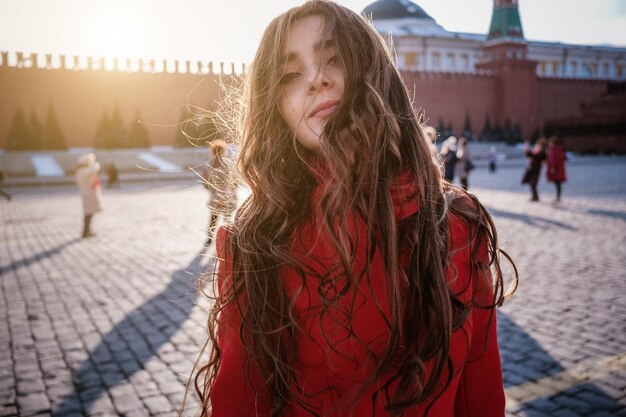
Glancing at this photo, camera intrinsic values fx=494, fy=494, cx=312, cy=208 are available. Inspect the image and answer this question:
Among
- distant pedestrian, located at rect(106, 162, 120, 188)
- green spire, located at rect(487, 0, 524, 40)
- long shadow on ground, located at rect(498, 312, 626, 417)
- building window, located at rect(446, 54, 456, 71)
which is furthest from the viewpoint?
building window, located at rect(446, 54, 456, 71)

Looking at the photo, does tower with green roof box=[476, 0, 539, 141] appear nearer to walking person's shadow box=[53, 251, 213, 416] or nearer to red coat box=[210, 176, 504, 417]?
walking person's shadow box=[53, 251, 213, 416]

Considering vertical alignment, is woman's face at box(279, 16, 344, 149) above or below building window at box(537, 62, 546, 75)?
below

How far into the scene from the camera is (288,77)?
4.27 ft

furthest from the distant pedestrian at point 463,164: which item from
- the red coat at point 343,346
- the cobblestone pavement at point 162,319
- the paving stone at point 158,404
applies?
the red coat at point 343,346

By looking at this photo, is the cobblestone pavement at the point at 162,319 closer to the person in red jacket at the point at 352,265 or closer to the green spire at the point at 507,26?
the person in red jacket at the point at 352,265

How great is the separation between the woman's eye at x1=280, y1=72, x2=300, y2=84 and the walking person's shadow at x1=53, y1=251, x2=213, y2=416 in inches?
54.5

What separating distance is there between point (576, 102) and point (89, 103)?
38224 mm

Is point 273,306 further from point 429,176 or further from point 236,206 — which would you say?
point 429,176

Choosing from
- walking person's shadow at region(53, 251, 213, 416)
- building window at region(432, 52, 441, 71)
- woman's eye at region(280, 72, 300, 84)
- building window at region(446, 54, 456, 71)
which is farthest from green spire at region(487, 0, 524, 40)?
woman's eye at region(280, 72, 300, 84)

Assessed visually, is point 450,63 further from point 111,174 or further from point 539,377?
point 539,377

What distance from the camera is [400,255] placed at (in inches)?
46.4

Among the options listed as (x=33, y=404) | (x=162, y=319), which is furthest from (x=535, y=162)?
(x=33, y=404)

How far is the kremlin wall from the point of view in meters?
30.8

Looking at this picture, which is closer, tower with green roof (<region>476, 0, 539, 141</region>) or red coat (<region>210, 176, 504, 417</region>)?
red coat (<region>210, 176, 504, 417</region>)
